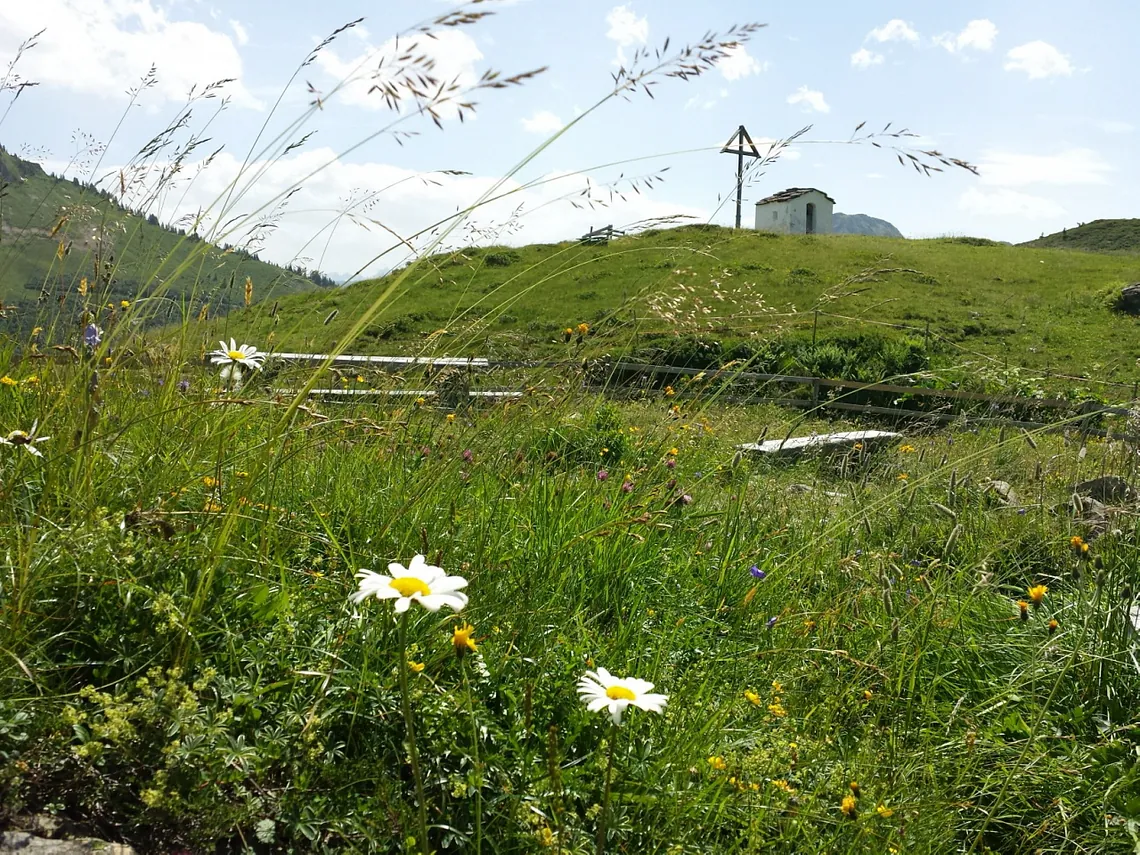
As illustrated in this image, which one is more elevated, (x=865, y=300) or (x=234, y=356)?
(x=865, y=300)

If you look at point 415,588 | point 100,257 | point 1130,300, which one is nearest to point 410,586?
point 415,588

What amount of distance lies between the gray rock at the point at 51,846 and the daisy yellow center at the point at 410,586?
0.72 meters

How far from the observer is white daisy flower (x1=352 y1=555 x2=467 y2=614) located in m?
1.11

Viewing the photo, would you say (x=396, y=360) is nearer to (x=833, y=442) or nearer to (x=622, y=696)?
(x=622, y=696)

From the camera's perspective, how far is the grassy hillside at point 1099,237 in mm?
60722

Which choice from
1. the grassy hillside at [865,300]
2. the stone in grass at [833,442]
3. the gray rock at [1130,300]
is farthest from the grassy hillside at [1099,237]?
the stone in grass at [833,442]

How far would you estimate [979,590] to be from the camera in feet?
9.68

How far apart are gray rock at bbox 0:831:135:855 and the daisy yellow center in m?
0.72

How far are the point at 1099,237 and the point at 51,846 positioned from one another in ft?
253

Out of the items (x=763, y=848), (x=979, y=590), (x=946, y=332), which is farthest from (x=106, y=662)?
(x=946, y=332)

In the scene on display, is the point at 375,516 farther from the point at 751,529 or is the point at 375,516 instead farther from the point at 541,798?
the point at 751,529

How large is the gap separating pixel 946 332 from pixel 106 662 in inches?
831

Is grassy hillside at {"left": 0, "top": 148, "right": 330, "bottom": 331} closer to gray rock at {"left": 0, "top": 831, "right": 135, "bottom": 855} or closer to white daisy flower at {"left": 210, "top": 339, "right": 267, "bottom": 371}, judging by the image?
white daisy flower at {"left": 210, "top": 339, "right": 267, "bottom": 371}

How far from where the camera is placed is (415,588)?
1.19 metres
